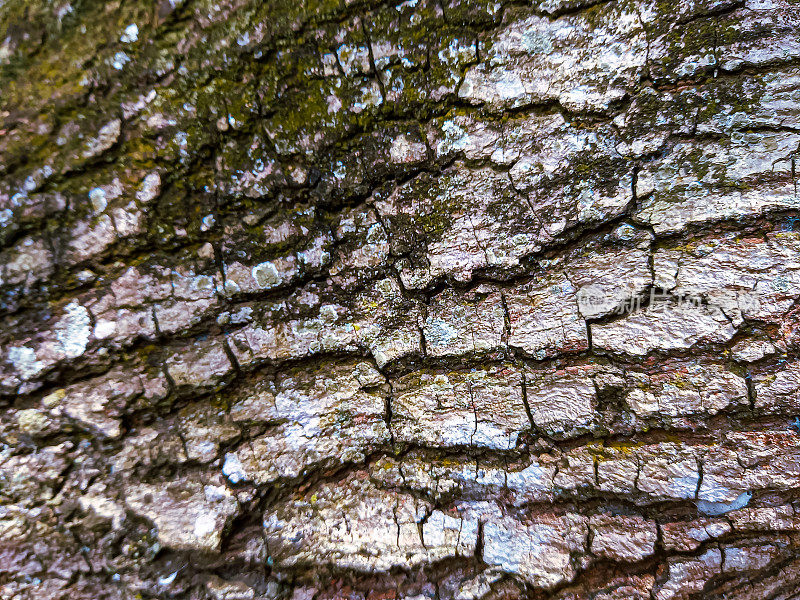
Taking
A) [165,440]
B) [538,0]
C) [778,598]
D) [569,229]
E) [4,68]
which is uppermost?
[4,68]

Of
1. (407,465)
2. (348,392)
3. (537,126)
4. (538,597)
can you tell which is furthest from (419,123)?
(538,597)

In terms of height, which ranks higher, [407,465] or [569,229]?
[569,229]

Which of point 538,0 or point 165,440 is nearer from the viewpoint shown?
point 538,0

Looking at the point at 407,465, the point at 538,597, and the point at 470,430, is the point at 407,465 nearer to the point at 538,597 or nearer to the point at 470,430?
the point at 470,430

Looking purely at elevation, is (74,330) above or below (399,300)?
above

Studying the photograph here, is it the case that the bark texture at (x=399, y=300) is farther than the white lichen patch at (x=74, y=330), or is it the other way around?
the white lichen patch at (x=74, y=330)

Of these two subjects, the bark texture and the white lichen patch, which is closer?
the bark texture

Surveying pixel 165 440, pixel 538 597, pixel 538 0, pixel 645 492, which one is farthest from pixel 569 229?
pixel 165 440
